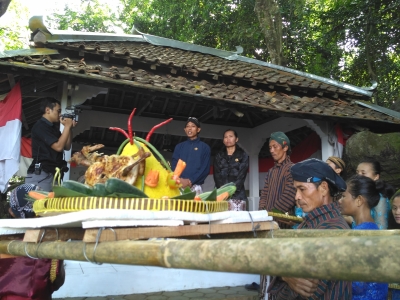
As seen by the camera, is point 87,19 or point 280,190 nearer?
point 280,190

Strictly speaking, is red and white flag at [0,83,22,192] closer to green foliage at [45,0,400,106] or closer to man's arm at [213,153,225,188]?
man's arm at [213,153,225,188]

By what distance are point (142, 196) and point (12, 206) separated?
167 centimetres

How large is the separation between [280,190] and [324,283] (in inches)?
78.8

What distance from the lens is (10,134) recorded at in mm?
5082

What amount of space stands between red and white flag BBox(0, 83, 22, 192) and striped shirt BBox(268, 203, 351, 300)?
12.3 ft

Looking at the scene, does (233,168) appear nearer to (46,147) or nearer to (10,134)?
(46,147)

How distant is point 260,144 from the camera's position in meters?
8.67

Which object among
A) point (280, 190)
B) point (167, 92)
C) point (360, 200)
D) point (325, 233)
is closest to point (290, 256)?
point (325, 233)

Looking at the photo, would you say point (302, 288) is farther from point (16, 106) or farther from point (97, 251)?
point (16, 106)

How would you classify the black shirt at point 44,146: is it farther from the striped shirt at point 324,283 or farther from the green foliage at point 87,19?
the green foliage at point 87,19

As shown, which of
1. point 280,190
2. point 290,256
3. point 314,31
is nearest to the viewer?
point 290,256

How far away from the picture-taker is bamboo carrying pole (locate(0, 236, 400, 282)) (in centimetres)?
80

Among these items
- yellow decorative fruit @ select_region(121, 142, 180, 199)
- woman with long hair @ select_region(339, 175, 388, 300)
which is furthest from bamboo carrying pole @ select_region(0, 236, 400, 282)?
woman with long hair @ select_region(339, 175, 388, 300)

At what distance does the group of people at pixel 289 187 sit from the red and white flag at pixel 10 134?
120cm
